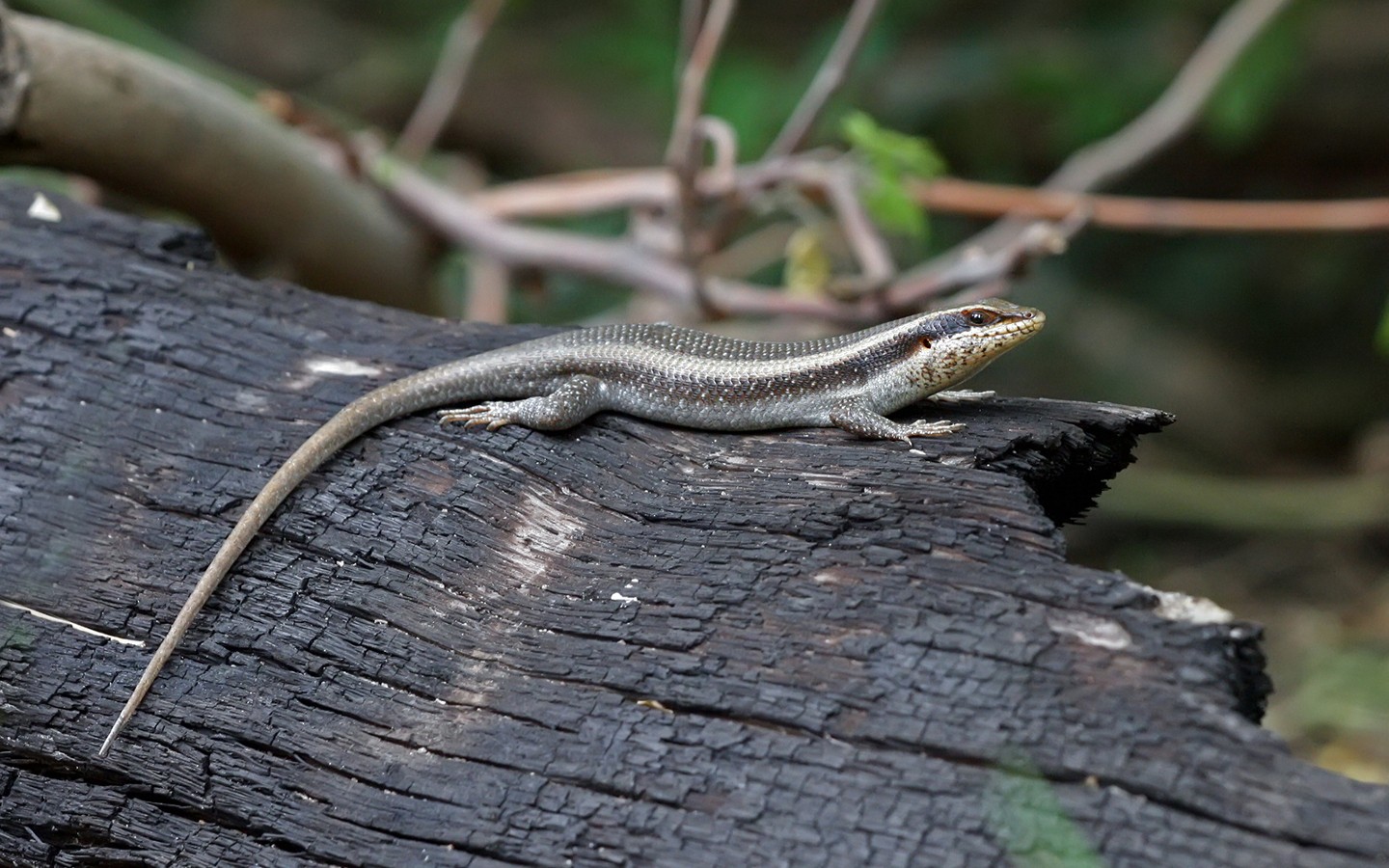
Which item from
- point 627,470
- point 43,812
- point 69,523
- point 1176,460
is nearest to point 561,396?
point 627,470

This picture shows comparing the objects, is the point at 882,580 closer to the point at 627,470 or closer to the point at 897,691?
the point at 897,691

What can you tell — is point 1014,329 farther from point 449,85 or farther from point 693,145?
point 449,85

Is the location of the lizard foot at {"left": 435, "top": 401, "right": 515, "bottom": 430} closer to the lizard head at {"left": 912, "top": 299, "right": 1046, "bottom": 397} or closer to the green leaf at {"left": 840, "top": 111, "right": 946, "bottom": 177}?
the lizard head at {"left": 912, "top": 299, "right": 1046, "bottom": 397}

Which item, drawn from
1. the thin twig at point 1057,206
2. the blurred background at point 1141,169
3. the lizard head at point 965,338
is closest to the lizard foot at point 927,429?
the lizard head at point 965,338

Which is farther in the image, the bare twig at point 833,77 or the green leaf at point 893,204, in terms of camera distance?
the bare twig at point 833,77

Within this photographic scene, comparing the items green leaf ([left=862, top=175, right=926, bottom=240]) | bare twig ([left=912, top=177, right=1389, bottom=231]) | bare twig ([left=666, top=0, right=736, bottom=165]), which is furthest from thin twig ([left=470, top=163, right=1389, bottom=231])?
green leaf ([left=862, top=175, right=926, bottom=240])

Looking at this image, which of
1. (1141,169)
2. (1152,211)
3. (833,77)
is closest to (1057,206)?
(1152,211)

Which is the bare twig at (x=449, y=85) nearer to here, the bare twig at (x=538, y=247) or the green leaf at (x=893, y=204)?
the bare twig at (x=538, y=247)
